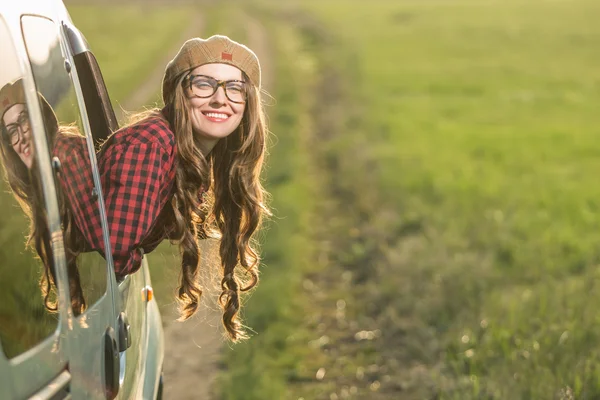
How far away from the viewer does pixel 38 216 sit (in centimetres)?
236

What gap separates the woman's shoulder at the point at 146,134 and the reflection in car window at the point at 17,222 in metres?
0.62

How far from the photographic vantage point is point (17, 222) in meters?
2.26

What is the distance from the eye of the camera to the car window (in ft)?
8.43

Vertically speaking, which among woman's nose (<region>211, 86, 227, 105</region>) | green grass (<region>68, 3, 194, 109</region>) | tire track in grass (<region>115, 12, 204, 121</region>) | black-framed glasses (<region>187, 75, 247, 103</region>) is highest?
→ black-framed glasses (<region>187, 75, 247, 103</region>)

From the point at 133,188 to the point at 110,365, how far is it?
1.50 ft

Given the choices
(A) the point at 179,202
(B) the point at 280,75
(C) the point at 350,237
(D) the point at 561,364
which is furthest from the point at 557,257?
(B) the point at 280,75

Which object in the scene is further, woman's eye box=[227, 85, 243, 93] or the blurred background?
the blurred background

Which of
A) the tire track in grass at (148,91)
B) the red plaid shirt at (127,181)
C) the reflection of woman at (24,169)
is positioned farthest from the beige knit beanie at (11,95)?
the tire track in grass at (148,91)

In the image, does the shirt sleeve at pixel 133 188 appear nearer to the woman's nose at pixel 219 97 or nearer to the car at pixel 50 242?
the car at pixel 50 242

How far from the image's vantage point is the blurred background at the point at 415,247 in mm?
6312

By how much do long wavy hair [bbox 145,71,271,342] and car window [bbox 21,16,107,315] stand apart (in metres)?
0.35

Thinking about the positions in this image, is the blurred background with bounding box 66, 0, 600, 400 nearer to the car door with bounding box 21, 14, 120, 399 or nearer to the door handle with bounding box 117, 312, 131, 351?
the door handle with bounding box 117, 312, 131, 351

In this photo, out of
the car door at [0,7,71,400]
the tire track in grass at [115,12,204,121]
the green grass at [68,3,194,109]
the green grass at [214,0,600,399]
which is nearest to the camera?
the car door at [0,7,71,400]

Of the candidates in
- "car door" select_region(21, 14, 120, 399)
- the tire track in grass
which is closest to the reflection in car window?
"car door" select_region(21, 14, 120, 399)
